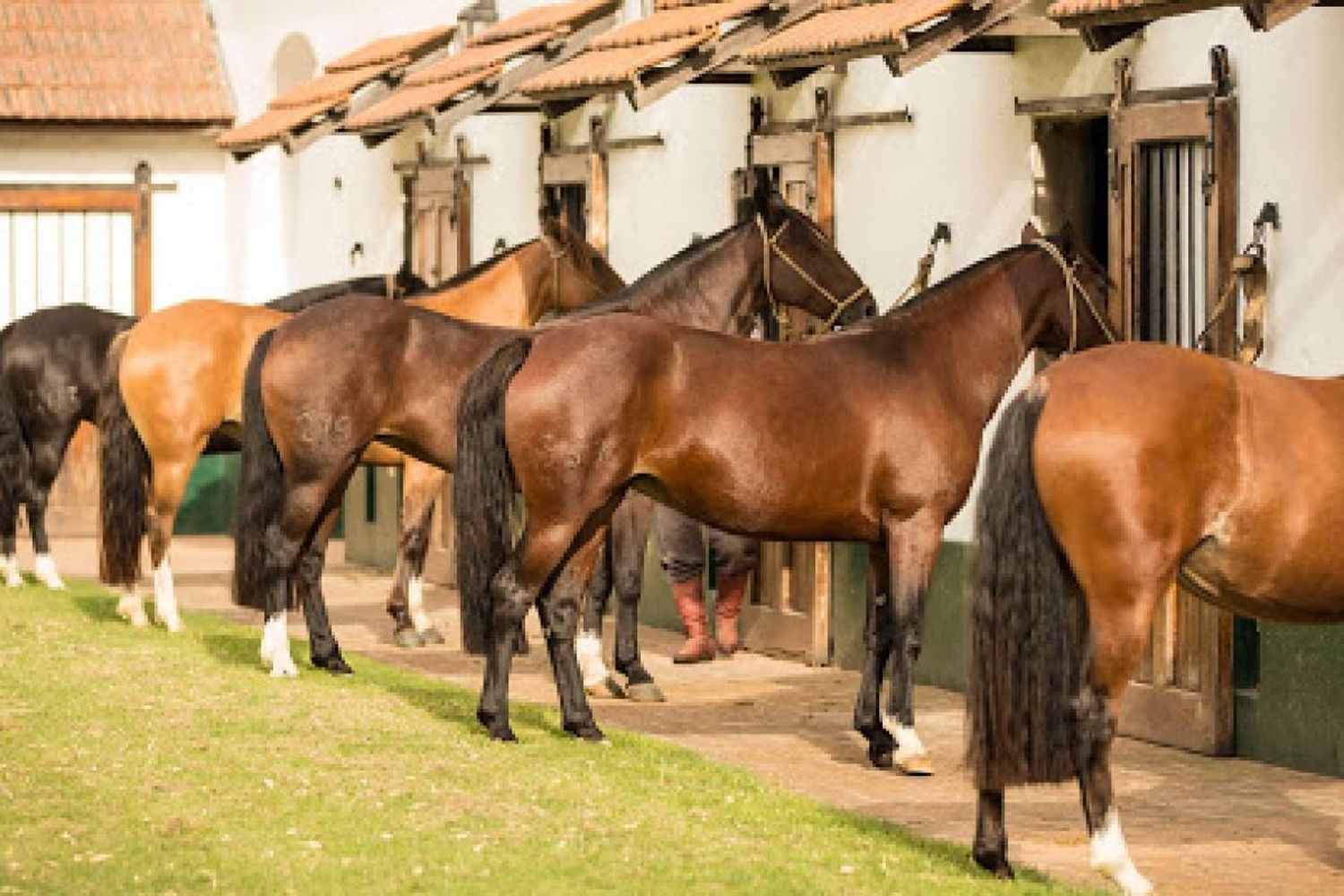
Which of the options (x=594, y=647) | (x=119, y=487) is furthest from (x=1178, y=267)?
(x=119, y=487)

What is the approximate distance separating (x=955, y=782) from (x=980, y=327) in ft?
5.86

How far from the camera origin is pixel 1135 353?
30.4 feet

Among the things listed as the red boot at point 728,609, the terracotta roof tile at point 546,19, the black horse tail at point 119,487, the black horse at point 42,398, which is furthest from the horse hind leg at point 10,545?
the red boot at point 728,609

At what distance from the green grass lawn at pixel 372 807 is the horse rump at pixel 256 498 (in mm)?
673

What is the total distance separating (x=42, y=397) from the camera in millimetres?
18812

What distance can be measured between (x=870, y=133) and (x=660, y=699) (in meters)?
3.20

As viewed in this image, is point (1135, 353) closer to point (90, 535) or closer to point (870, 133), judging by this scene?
point (870, 133)

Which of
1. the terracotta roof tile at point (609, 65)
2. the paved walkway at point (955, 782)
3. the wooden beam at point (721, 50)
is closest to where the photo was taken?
the paved walkway at point (955, 782)

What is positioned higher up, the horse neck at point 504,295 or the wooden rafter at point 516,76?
the wooden rafter at point 516,76

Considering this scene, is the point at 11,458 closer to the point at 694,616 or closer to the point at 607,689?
the point at 694,616

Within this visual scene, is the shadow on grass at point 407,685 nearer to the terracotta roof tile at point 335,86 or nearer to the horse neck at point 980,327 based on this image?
the horse neck at point 980,327

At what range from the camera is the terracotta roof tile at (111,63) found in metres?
25.6

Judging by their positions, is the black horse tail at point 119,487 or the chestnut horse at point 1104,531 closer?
the chestnut horse at point 1104,531

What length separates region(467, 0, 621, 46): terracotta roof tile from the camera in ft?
59.5
